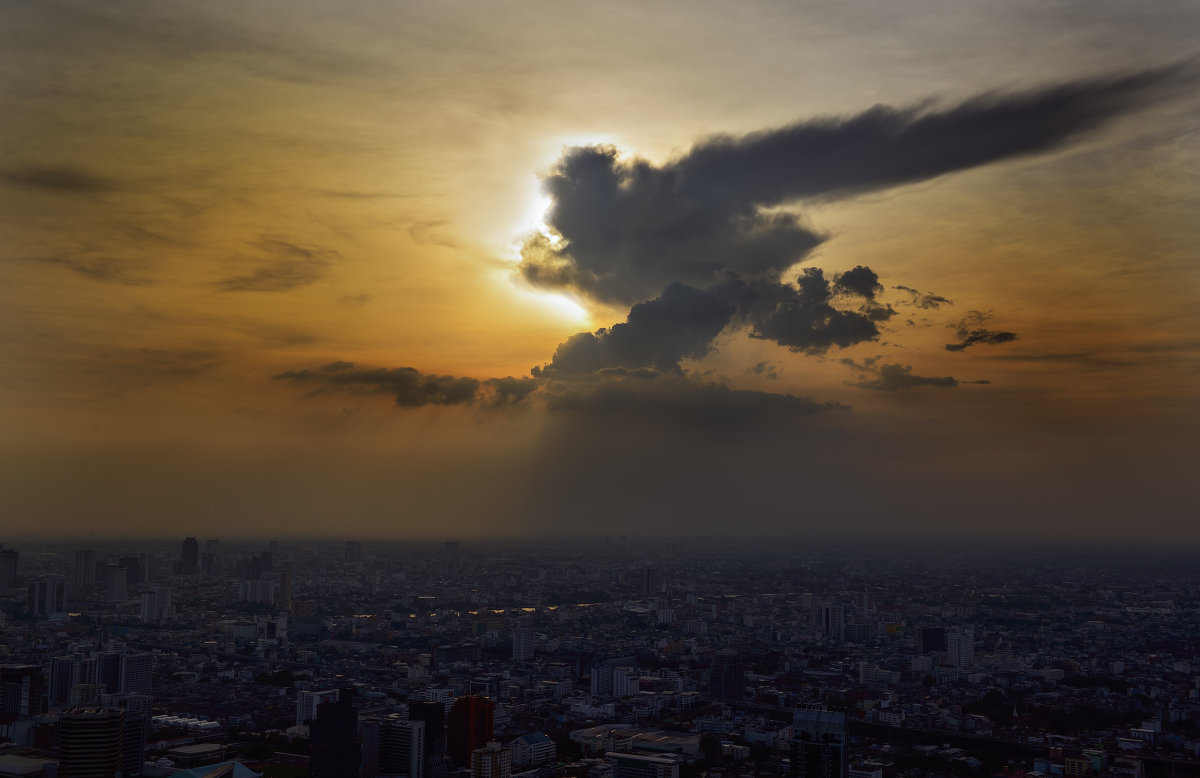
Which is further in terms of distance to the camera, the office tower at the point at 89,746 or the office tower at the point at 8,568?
the office tower at the point at 8,568

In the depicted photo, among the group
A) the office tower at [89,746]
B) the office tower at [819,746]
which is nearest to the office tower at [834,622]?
the office tower at [819,746]

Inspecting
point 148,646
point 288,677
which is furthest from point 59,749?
point 148,646

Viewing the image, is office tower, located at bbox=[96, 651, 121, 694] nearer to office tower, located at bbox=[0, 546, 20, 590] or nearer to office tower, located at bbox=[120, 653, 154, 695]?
office tower, located at bbox=[120, 653, 154, 695]

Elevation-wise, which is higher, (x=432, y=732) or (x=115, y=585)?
(x=115, y=585)

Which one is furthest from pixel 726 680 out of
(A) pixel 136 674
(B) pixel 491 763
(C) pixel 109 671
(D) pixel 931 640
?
(C) pixel 109 671

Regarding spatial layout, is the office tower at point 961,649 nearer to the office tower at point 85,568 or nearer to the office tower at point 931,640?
the office tower at point 931,640

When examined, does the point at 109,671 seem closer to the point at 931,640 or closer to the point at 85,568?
the point at 85,568
